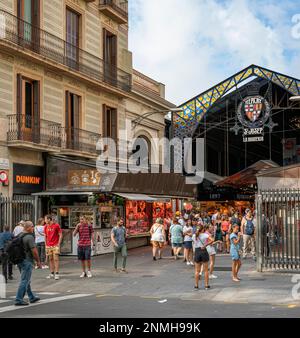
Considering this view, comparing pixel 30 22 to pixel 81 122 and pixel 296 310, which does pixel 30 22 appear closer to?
pixel 81 122

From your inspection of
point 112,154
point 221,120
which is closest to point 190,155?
point 221,120

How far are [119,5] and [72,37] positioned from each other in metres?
5.46

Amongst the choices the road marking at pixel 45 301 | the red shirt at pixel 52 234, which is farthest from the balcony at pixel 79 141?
the road marking at pixel 45 301

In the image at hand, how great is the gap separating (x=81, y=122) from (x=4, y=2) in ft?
23.3

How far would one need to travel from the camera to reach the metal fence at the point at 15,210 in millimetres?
19500

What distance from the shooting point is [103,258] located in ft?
76.3

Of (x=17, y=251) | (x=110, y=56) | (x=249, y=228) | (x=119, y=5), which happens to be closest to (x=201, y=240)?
(x=17, y=251)

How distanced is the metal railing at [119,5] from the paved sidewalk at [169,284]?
48.2ft

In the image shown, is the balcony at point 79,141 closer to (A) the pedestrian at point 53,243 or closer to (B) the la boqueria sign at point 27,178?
(B) the la boqueria sign at point 27,178

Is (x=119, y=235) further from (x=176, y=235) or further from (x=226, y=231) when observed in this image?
(x=226, y=231)

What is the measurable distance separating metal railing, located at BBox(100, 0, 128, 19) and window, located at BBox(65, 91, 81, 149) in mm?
5409
